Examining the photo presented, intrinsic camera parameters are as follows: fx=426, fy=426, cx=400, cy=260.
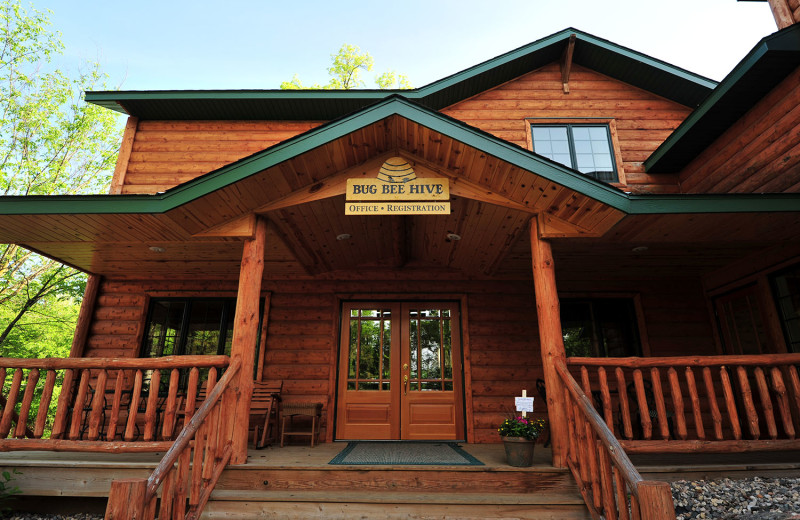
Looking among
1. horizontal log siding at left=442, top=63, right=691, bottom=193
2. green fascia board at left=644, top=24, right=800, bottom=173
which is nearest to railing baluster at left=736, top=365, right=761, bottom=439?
green fascia board at left=644, top=24, right=800, bottom=173

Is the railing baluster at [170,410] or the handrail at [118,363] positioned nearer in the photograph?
the railing baluster at [170,410]

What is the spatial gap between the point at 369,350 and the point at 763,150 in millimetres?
5796

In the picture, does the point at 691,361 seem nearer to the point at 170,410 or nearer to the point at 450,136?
the point at 450,136

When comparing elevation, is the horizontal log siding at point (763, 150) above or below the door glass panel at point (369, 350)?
above

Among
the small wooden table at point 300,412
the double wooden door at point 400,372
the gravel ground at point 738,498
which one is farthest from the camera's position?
the double wooden door at point 400,372

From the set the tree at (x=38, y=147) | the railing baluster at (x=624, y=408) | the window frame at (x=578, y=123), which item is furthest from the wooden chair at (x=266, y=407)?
A: the tree at (x=38, y=147)

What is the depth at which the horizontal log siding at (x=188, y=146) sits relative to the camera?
22.8ft

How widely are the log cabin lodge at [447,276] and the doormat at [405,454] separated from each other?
414 millimetres

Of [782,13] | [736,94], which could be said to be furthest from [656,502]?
[782,13]

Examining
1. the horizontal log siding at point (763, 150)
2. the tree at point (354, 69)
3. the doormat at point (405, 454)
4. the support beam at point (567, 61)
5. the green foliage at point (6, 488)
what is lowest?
the green foliage at point (6, 488)

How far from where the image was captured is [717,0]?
6.48 metres

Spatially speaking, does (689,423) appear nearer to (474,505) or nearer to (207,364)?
(474,505)

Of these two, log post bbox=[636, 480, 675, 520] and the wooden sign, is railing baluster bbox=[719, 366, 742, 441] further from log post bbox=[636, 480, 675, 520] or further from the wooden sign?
the wooden sign

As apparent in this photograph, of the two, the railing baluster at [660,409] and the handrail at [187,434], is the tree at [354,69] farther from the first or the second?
the railing baluster at [660,409]
